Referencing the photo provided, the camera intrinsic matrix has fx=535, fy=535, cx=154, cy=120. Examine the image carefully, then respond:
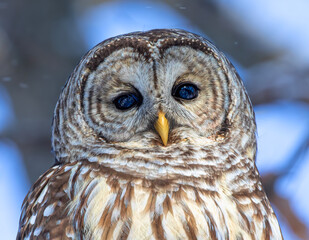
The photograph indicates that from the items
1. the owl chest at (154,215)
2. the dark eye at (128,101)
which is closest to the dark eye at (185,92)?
the dark eye at (128,101)

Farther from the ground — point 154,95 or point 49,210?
point 154,95

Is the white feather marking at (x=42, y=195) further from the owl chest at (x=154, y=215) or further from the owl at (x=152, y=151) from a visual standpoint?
the owl chest at (x=154, y=215)

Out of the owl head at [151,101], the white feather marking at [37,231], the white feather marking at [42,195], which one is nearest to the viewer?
the white feather marking at [37,231]

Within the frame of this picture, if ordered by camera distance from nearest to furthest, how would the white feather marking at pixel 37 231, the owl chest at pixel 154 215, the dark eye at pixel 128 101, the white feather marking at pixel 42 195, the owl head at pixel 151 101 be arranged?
the owl chest at pixel 154 215
the white feather marking at pixel 37 231
the white feather marking at pixel 42 195
the owl head at pixel 151 101
the dark eye at pixel 128 101

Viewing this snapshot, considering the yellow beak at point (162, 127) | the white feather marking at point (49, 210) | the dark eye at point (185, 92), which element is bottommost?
the white feather marking at point (49, 210)

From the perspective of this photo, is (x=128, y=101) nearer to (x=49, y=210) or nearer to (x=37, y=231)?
(x=49, y=210)

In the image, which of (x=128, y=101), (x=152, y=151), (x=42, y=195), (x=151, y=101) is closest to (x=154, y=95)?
(x=151, y=101)

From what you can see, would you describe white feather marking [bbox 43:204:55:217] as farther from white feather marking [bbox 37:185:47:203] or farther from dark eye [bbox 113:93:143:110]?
dark eye [bbox 113:93:143:110]

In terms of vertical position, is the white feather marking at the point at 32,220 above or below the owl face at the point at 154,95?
below
